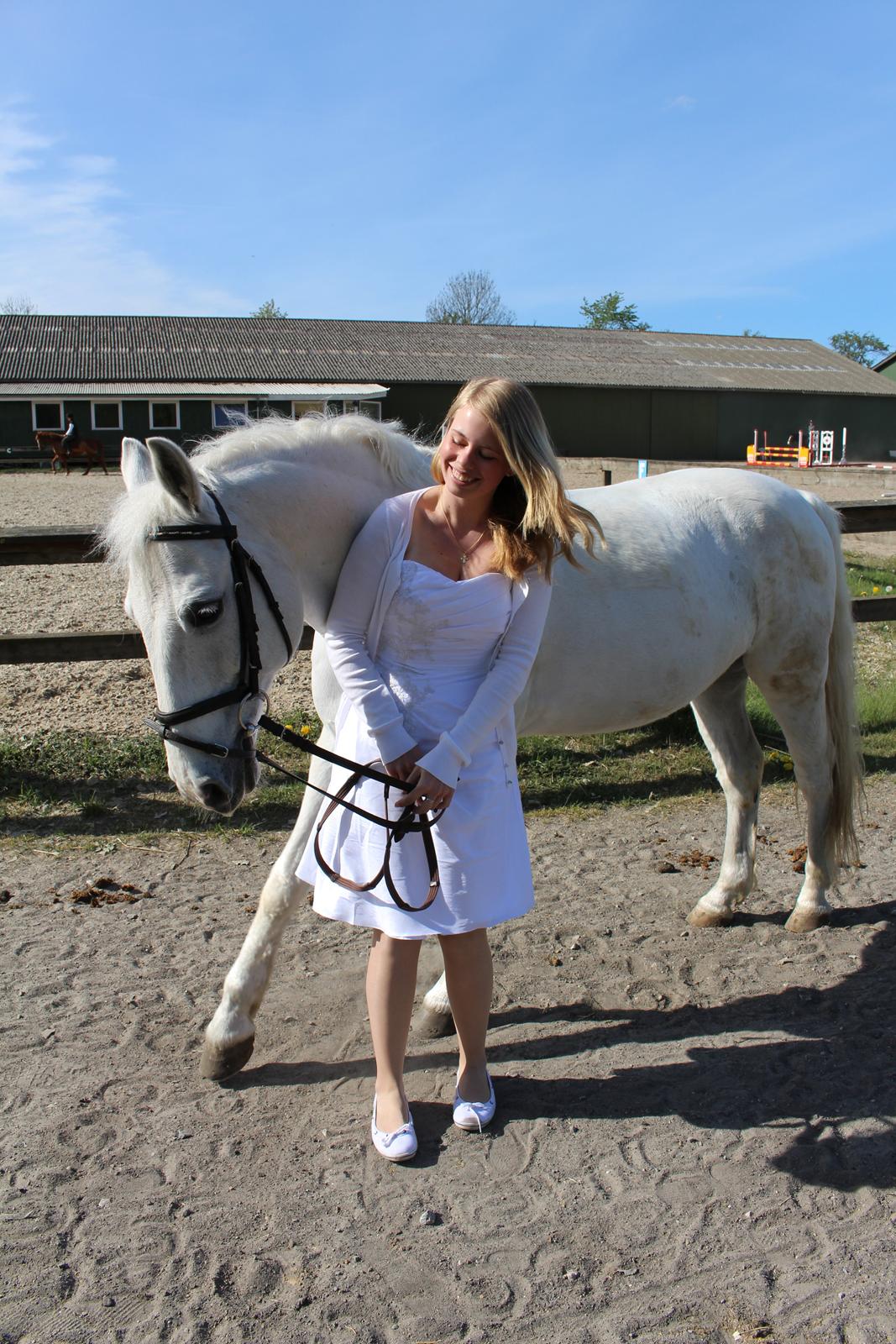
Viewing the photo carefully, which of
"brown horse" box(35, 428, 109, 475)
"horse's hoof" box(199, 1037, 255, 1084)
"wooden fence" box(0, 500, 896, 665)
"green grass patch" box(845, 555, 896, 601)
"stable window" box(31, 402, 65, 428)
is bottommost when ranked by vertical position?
"horse's hoof" box(199, 1037, 255, 1084)

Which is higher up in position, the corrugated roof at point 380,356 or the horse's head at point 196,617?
the corrugated roof at point 380,356

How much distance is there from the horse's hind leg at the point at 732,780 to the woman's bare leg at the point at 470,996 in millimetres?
1643

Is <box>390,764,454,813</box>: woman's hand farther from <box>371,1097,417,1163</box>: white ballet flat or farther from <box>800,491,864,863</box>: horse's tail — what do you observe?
<box>800,491,864,863</box>: horse's tail

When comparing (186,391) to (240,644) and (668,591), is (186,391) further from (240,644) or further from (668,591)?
(240,644)

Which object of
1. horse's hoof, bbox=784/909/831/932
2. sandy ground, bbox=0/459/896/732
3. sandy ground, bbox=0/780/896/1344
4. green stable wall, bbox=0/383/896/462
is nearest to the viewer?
sandy ground, bbox=0/780/896/1344

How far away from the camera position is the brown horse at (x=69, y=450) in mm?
28094

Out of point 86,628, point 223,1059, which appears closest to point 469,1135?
point 223,1059

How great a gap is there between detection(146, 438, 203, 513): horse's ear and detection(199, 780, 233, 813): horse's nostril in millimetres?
654

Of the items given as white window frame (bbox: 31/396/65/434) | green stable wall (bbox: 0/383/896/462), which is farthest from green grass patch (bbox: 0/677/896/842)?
white window frame (bbox: 31/396/65/434)

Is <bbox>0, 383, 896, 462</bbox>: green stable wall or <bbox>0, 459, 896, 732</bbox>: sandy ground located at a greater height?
<bbox>0, 383, 896, 462</bbox>: green stable wall

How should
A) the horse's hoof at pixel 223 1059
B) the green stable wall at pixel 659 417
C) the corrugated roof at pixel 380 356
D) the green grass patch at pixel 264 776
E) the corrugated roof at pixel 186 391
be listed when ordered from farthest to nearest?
the green stable wall at pixel 659 417 → the corrugated roof at pixel 380 356 → the corrugated roof at pixel 186 391 → the green grass patch at pixel 264 776 → the horse's hoof at pixel 223 1059

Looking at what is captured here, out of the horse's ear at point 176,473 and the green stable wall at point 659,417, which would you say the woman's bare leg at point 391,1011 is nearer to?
the horse's ear at point 176,473

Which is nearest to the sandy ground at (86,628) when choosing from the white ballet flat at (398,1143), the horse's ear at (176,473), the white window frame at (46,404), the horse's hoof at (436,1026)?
the horse's ear at (176,473)

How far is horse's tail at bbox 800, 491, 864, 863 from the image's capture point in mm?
4148
